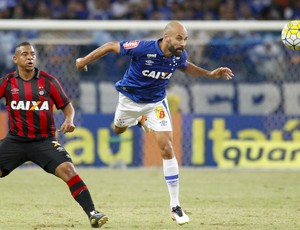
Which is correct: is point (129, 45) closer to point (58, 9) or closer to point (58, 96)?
point (58, 96)

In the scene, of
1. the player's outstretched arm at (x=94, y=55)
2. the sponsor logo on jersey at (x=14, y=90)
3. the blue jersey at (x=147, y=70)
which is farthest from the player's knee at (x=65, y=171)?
the blue jersey at (x=147, y=70)

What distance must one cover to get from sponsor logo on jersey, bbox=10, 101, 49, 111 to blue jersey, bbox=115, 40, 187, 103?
42.8 inches

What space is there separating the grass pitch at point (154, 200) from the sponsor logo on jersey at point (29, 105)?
3.95 ft

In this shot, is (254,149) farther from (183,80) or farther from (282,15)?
(282,15)

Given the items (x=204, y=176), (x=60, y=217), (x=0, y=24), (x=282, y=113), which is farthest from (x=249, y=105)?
(x=60, y=217)

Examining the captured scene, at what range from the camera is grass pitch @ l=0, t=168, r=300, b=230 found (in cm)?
873

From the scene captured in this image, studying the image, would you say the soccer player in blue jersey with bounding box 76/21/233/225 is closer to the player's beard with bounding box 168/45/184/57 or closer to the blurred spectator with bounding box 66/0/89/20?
the player's beard with bounding box 168/45/184/57

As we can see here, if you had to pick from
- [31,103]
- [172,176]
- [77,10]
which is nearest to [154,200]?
[172,176]

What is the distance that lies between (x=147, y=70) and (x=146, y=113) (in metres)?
0.61

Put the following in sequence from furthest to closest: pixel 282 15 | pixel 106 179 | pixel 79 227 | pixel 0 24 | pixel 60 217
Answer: pixel 282 15 < pixel 0 24 < pixel 106 179 < pixel 60 217 < pixel 79 227

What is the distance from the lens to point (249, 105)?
53.1 ft

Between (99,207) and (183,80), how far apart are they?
6579 mm

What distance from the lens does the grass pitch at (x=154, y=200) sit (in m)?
8.73

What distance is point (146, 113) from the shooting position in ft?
31.4
